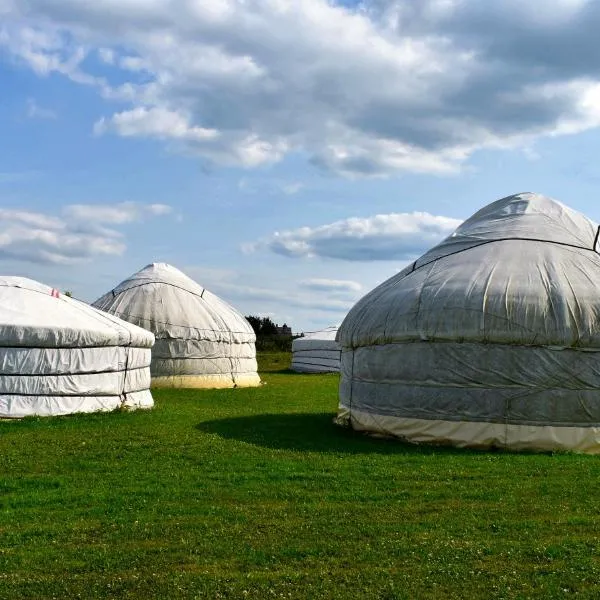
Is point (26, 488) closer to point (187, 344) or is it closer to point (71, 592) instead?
point (71, 592)

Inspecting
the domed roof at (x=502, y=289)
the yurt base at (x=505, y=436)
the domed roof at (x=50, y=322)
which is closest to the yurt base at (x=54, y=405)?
the domed roof at (x=50, y=322)

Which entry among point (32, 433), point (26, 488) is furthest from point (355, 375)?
point (26, 488)

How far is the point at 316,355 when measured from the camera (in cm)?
2895

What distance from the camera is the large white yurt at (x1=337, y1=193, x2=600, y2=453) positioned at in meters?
8.52

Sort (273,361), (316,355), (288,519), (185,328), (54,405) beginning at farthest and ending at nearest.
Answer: (273,361)
(316,355)
(185,328)
(54,405)
(288,519)

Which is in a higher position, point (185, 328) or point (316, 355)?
point (185, 328)

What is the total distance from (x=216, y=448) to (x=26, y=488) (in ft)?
8.18

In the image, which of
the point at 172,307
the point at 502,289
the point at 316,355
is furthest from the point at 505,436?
the point at 316,355

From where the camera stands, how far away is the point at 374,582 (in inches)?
165

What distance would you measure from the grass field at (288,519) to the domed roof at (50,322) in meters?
2.22

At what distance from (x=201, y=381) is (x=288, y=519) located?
13.5m

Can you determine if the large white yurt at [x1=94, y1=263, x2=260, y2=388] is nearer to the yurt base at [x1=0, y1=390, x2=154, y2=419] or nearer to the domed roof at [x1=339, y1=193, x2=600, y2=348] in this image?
the yurt base at [x1=0, y1=390, x2=154, y2=419]

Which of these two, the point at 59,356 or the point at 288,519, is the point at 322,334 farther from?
the point at 288,519

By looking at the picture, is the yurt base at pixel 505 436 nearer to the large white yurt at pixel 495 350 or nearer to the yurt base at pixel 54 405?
the large white yurt at pixel 495 350
